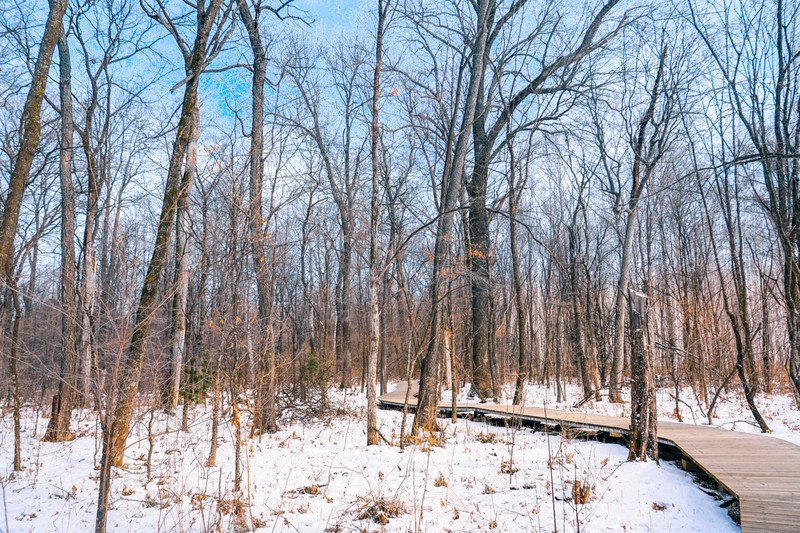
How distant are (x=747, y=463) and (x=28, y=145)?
27.0ft

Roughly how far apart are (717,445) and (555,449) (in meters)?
2.13

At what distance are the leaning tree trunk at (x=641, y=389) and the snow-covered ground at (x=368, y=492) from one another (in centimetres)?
28

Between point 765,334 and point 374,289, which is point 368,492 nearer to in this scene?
point 374,289

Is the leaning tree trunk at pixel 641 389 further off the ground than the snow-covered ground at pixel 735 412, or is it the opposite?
the leaning tree trunk at pixel 641 389

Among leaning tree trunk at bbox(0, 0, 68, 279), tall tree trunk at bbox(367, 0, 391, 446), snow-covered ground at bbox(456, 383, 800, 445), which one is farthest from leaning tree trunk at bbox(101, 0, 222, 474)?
snow-covered ground at bbox(456, 383, 800, 445)

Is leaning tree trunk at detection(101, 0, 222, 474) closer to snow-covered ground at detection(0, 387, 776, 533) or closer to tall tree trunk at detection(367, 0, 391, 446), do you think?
snow-covered ground at detection(0, 387, 776, 533)

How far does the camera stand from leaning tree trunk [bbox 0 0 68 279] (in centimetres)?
389

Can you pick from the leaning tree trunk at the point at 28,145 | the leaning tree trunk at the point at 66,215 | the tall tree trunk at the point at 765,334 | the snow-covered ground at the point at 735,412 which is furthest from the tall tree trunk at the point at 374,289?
the tall tree trunk at the point at 765,334

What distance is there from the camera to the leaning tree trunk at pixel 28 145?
389 cm

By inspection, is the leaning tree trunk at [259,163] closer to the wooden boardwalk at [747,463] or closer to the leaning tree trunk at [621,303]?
the wooden boardwalk at [747,463]

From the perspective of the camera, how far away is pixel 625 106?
1219cm

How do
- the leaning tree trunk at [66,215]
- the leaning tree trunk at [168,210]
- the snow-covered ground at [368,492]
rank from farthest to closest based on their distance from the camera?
the leaning tree trunk at [66,215], the leaning tree trunk at [168,210], the snow-covered ground at [368,492]

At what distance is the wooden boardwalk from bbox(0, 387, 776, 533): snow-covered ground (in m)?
0.32

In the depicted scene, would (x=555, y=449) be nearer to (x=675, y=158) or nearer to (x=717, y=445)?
(x=717, y=445)
